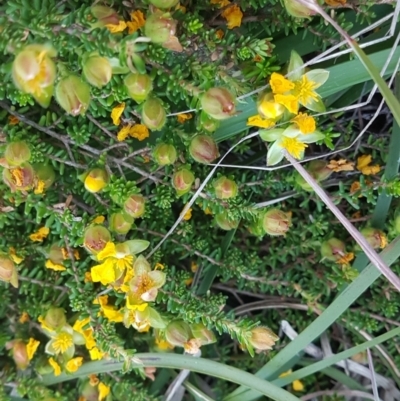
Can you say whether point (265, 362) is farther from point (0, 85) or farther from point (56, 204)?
point (0, 85)

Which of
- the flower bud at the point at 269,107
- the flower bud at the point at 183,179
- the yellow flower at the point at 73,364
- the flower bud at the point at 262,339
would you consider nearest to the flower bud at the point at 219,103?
the flower bud at the point at 269,107

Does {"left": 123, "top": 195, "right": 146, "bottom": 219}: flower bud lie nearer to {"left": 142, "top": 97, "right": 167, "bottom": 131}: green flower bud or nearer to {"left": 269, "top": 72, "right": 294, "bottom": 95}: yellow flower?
{"left": 142, "top": 97, "right": 167, "bottom": 131}: green flower bud

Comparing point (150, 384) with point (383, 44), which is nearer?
point (383, 44)

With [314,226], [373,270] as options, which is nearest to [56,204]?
[314,226]

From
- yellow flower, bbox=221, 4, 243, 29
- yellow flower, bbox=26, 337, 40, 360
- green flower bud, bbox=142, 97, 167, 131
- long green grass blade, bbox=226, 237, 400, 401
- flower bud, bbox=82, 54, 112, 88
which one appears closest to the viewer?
flower bud, bbox=82, 54, 112, 88

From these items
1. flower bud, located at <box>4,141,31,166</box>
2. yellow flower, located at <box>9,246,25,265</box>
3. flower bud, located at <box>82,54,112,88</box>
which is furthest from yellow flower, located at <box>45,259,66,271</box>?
flower bud, located at <box>82,54,112,88</box>

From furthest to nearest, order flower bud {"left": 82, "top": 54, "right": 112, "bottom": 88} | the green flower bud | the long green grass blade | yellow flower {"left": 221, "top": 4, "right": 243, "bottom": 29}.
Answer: the long green grass blade, yellow flower {"left": 221, "top": 4, "right": 243, "bottom": 29}, the green flower bud, flower bud {"left": 82, "top": 54, "right": 112, "bottom": 88}

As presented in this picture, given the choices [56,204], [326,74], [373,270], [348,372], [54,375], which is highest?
[326,74]
